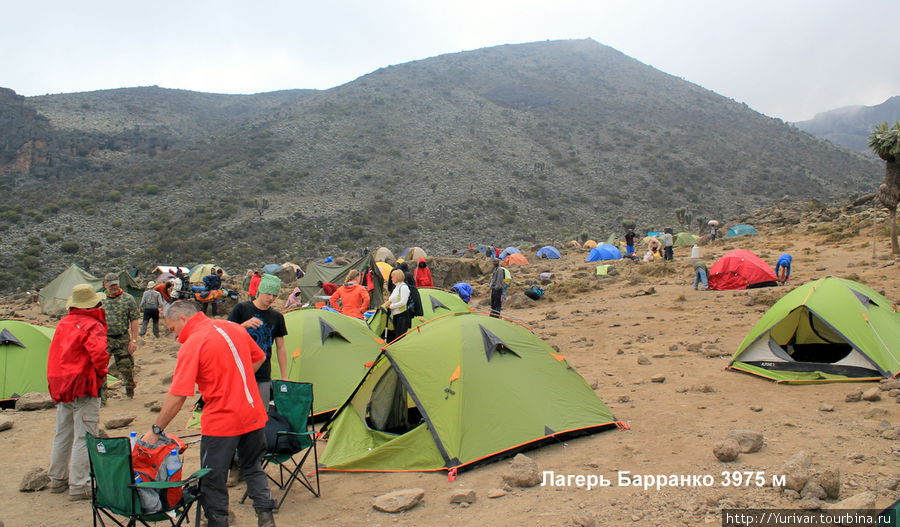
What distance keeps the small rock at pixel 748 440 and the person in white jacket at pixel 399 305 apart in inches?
180

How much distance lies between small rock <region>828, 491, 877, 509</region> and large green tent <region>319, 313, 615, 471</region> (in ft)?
8.71

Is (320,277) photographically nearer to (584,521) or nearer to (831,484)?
(584,521)

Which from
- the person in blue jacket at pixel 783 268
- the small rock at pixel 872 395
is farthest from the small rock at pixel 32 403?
the person in blue jacket at pixel 783 268

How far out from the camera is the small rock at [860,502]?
378cm

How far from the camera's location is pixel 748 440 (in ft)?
18.0

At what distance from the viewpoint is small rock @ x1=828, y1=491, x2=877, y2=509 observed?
3.78 meters

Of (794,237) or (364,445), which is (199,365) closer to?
(364,445)

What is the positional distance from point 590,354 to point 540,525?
7.15 m

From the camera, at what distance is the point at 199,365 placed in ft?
13.1

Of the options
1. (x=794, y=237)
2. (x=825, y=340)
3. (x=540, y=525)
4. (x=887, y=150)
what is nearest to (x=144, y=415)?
(x=540, y=525)

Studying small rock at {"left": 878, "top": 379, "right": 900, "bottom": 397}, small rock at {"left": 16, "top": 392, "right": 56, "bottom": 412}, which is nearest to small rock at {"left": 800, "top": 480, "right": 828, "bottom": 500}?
small rock at {"left": 878, "top": 379, "right": 900, "bottom": 397}

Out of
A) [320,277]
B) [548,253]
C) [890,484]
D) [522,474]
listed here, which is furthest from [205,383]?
[548,253]

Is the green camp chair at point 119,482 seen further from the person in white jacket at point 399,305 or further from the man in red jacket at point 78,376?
the person in white jacket at point 399,305

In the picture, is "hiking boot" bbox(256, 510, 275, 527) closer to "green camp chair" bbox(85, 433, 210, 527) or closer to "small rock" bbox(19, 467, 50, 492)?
"green camp chair" bbox(85, 433, 210, 527)
